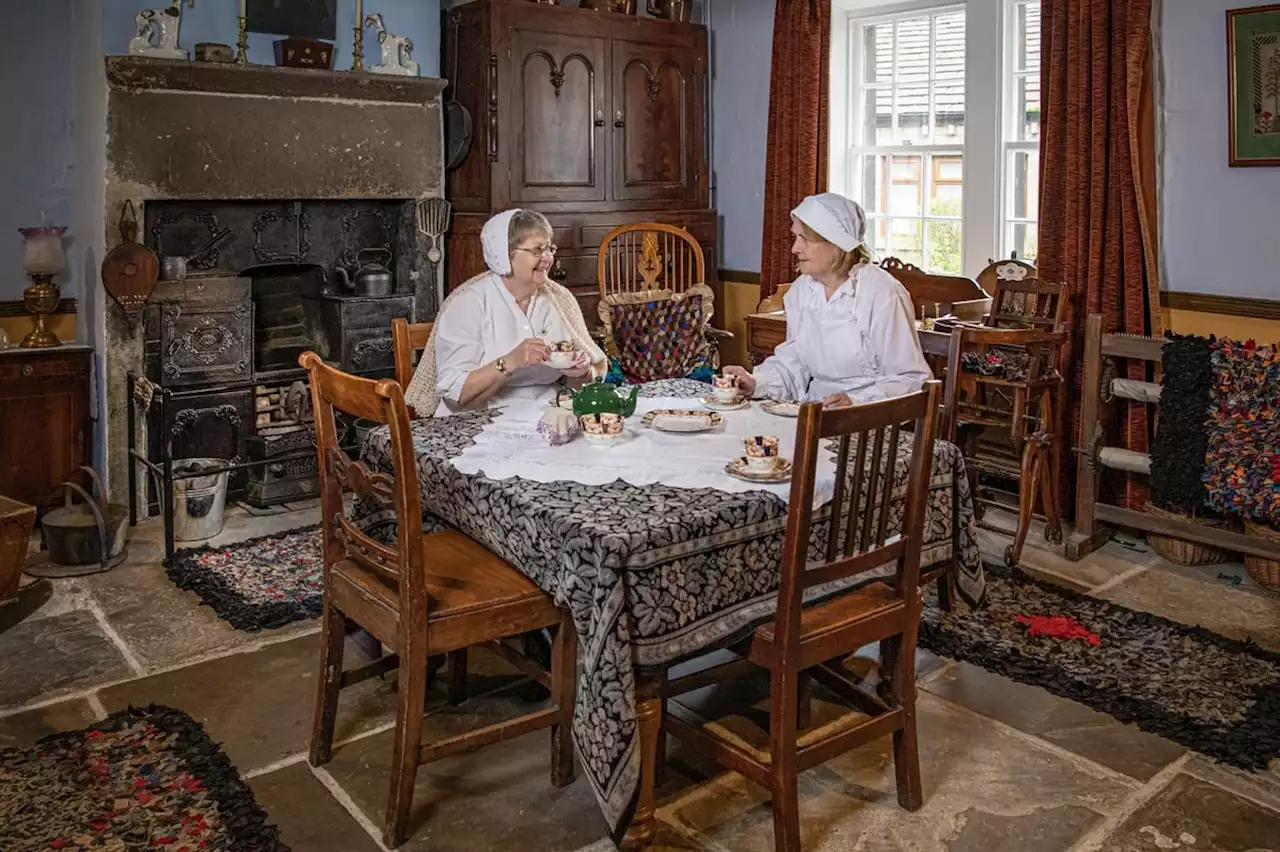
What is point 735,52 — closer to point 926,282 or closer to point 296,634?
point 926,282

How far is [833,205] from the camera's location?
3.45 m

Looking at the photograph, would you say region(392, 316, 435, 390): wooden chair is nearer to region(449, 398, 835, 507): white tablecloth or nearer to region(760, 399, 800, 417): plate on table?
region(449, 398, 835, 507): white tablecloth

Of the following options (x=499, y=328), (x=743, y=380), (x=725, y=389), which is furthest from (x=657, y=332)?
(x=725, y=389)

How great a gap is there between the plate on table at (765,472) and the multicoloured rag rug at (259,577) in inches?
64.7

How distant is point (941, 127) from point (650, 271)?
1503 millimetres

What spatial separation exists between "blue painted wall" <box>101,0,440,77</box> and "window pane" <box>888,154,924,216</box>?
226 centimetres

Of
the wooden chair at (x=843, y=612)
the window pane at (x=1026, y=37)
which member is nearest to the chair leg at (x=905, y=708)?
the wooden chair at (x=843, y=612)

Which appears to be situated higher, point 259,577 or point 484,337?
point 484,337

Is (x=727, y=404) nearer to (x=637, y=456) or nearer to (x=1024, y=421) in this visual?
(x=637, y=456)

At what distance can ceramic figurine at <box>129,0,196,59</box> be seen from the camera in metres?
4.68

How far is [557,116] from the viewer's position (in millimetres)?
5715

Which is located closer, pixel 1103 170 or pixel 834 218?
pixel 834 218

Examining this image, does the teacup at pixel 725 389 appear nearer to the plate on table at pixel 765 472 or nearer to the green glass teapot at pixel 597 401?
the green glass teapot at pixel 597 401

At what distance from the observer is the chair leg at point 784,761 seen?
7.68ft
